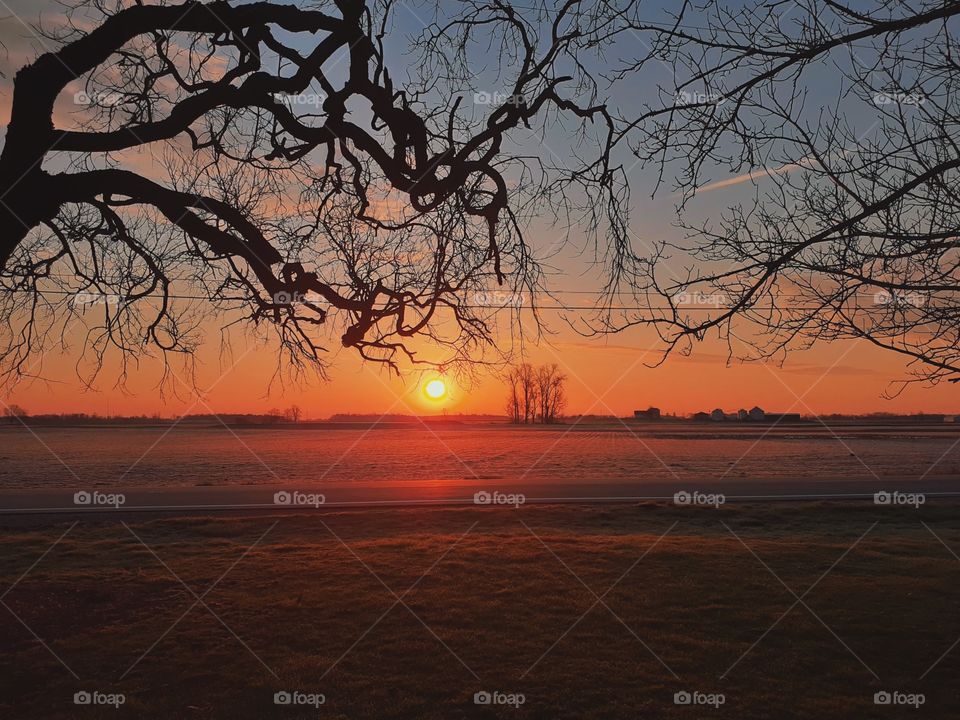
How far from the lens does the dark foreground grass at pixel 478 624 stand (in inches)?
241

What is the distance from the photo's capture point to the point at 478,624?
25.7 ft

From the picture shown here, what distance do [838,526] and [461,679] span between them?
11.1 meters

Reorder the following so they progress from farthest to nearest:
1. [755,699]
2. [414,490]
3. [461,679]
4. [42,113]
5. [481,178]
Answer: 1. [414,490]
2. [481,178]
3. [42,113]
4. [461,679]
5. [755,699]

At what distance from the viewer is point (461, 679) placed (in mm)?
6422

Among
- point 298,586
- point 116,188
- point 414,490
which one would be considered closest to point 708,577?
point 298,586

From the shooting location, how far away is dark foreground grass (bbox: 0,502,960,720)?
6113mm

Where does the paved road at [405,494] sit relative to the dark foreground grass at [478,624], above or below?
above

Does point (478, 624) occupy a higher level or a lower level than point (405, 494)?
lower

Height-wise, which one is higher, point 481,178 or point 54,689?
point 481,178

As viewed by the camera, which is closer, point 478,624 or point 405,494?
point 478,624

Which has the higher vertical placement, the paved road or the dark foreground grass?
the paved road

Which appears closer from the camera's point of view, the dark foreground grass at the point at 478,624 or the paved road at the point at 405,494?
the dark foreground grass at the point at 478,624

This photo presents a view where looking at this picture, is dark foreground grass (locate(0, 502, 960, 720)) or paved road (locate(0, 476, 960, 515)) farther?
paved road (locate(0, 476, 960, 515))

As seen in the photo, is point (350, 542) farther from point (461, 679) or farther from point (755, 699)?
point (755, 699)
